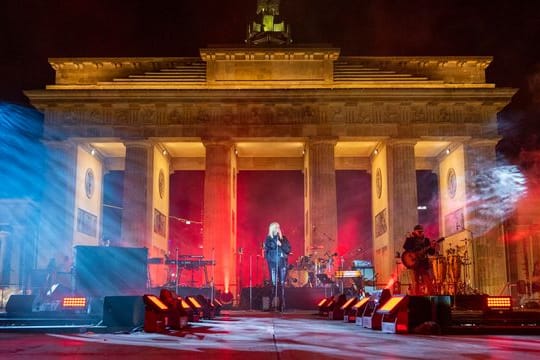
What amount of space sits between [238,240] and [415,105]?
62.5 feet

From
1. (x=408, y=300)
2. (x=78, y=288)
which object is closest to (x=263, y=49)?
(x=78, y=288)

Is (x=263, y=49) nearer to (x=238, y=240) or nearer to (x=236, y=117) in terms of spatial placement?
(x=236, y=117)

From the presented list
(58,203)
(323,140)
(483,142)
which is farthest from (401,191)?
(58,203)

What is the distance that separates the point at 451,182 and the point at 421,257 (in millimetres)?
24619

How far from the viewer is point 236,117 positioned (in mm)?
38562

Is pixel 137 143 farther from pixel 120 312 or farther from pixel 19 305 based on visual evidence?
pixel 120 312

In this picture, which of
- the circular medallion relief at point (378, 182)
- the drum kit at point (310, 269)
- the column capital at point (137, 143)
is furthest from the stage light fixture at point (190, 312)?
the circular medallion relief at point (378, 182)

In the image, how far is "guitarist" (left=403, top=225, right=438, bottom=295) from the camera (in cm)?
1800

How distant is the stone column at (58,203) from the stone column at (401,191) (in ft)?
65.2

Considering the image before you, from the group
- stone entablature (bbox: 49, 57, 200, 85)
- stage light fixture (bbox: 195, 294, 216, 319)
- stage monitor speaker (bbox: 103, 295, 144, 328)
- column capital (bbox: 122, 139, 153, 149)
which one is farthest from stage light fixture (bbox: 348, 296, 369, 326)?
stone entablature (bbox: 49, 57, 200, 85)

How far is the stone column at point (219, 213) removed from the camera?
36875 millimetres

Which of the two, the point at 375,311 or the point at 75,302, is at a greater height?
the point at 75,302

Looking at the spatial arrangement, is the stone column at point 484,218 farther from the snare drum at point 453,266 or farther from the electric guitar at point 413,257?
the electric guitar at point 413,257

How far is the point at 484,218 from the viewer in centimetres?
3700
